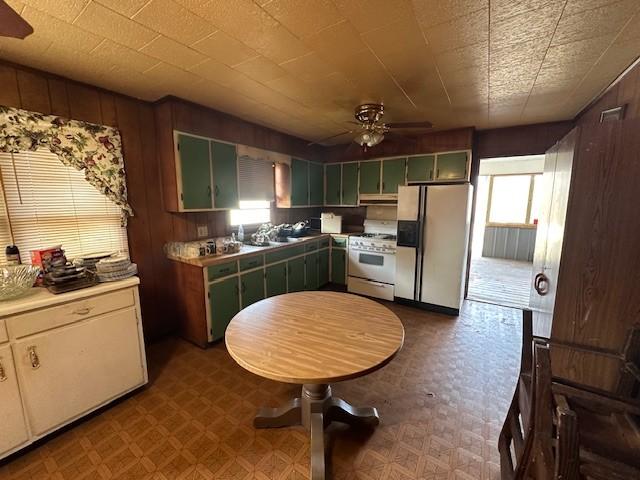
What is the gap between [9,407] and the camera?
1444 millimetres

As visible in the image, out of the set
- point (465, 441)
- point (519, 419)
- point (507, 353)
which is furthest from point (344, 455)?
point (507, 353)

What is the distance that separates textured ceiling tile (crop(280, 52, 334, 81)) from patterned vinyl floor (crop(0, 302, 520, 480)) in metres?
2.44

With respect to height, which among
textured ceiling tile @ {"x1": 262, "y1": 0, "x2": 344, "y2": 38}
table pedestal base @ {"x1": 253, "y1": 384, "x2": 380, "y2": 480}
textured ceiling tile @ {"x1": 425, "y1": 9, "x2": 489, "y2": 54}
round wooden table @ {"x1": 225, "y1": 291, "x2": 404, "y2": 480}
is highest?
textured ceiling tile @ {"x1": 262, "y1": 0, "x2": 344, "y2": 38}

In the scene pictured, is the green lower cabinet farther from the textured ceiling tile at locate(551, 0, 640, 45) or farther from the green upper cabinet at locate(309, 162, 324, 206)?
the textured ceiling tile at locate(551, 0, 640, 45)

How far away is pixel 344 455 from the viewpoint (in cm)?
151

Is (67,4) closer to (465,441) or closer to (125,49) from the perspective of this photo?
(125,49)

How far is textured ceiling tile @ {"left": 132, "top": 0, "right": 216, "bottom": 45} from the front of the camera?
133cm

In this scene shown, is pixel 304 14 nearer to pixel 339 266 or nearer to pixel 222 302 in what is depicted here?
pixel 222 302

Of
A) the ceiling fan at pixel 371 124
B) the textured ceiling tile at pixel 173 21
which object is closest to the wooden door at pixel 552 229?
the ceiling fan at pixel 371 124

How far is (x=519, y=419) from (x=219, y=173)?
3117mm

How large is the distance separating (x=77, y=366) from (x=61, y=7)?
2.04 metres

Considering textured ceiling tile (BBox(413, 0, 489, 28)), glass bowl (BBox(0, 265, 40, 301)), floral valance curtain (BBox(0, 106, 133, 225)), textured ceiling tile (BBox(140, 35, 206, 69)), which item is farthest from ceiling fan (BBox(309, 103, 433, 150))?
glass bowl (BBox(0, 265, 40, 301))

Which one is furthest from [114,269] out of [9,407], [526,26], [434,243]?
[434,243]

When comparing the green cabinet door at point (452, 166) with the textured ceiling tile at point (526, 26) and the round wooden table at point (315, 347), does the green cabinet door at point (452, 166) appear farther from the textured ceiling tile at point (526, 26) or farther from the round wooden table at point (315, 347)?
the round wooden table at point (315, 347)
